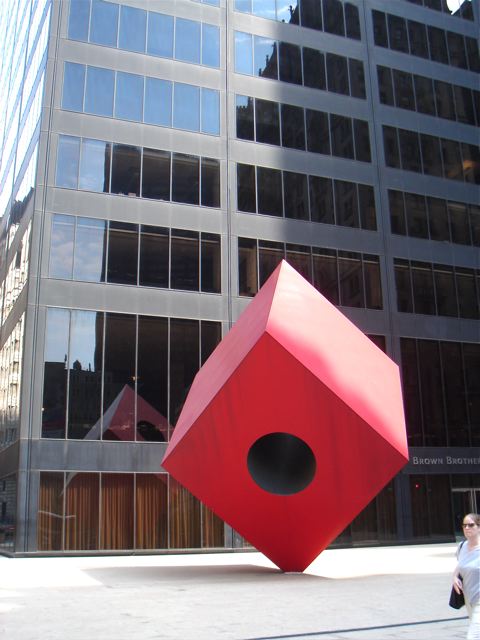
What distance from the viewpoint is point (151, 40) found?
27000mm

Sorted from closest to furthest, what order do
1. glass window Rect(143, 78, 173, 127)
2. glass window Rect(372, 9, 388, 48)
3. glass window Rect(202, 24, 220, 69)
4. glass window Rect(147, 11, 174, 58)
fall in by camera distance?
glass window Rect(143, 78, 173, 127) → glass window Rect(147, 11, 174, 58) → glass window Rect(202, 24, 220, 69) → glass window Rect(372, 9, 388, 48)

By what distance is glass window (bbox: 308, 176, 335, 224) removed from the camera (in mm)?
27906

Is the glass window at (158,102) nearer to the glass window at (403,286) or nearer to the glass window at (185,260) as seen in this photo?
the glass window at (185,260)

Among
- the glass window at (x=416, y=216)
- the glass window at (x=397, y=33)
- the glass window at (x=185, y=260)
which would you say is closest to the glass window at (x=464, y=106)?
the glass window at (x=397, y=33)

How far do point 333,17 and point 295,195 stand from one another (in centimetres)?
925

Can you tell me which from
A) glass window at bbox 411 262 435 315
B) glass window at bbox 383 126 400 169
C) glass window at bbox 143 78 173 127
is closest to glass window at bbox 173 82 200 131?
glass window at bbox 143 78 173 127

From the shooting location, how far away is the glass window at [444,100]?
3212cm

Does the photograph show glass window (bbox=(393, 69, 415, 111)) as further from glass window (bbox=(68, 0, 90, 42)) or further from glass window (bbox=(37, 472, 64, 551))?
glass window (bbox=(37, 472, 64, 551))

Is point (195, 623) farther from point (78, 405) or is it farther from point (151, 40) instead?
point (151, 40)

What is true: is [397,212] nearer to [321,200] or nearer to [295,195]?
[321,200]

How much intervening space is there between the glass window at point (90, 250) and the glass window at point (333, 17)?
14394 millimetres

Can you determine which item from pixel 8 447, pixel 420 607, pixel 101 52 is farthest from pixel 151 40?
pixel 420 607

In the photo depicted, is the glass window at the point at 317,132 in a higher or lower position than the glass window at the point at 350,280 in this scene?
higher

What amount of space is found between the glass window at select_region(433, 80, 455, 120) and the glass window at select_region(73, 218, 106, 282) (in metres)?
17.3
